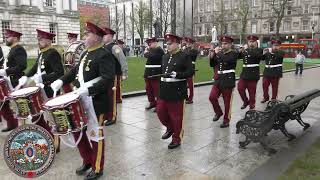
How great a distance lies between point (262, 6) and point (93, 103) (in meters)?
77.3

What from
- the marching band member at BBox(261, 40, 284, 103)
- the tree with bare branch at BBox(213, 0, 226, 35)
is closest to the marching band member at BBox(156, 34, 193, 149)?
the marching band member at BBox(261, 40, 284, 103)

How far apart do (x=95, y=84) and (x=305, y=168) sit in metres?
3.15

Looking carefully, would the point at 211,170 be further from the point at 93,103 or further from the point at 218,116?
the point at 218,116

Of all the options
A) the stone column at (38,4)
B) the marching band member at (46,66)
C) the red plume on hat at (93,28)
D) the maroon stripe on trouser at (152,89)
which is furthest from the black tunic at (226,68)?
the stone column at (38,4)

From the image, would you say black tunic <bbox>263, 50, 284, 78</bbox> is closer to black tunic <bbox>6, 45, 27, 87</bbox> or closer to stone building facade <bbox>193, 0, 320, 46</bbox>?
black tunic <bbox>6, 45, 27, 87</bbox>

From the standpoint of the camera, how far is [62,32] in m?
50.4

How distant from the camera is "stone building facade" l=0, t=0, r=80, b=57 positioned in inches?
1764

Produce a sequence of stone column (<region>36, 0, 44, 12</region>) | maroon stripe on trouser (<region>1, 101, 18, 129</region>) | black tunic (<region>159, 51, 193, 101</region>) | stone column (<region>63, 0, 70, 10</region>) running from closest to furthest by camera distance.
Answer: black tunic (<region>159, 51, 193, 101</region>) < maroon stripe on trouser (<region>1, 101, 18, 129</region>) < stone column (<region>36, 0, 44, 12</region>) < stone column (<region>63, 0, 70, 10</region>)

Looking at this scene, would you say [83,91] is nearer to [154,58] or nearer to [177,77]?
[177,77]

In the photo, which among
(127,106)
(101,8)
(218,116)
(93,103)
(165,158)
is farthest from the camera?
(101,8)

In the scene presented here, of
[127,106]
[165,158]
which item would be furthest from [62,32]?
[165,158]

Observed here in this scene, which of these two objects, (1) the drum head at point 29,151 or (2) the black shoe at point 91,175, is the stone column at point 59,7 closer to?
(2) the black shoe at point 91,175

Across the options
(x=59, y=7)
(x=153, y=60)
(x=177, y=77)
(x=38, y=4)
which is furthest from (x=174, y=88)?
(x=59, y=7)

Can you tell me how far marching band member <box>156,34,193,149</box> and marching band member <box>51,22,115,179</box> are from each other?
4.99 ft
